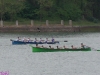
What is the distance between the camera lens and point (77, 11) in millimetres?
131500

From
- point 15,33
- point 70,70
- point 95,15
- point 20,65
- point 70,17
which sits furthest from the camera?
point 95,15

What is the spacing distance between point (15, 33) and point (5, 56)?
46199mm

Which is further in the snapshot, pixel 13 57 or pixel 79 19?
pixel 79 19

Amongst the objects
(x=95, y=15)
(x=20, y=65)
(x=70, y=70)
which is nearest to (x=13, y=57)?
(x=20, y=65)

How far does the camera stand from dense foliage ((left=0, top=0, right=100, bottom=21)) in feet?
416

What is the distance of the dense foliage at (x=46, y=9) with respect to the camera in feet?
416

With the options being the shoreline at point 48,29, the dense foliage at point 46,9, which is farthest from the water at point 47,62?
the dense foliage at point 46,9

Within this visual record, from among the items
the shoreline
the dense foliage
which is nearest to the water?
the shoreline

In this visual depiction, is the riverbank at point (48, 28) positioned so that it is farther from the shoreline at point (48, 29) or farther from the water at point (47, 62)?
the water at point (47, 62)

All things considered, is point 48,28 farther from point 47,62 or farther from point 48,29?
point 47,62

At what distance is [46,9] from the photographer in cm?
12938

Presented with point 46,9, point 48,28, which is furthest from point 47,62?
point 46,9

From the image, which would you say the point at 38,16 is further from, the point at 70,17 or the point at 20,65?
the point at 20,65

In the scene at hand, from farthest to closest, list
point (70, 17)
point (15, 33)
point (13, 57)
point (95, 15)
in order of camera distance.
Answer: point (95, 15)
point (70, 17)
point (15, 33)
point (13, 57)
